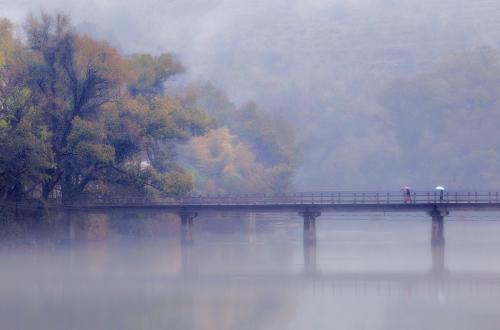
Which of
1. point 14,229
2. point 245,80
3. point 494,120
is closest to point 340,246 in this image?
point 14,229

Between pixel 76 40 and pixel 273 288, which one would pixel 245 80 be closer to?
pixel 76 40

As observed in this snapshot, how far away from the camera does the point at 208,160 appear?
8488 cm

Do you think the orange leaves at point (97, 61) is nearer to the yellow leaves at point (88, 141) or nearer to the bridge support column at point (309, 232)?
the yellow leaves at point (88, 141)

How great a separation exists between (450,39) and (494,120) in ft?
92.7

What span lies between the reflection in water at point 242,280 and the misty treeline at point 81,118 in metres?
3.63

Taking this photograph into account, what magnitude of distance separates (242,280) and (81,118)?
20802 mm

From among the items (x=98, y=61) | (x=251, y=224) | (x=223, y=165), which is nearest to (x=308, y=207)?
(x=98, y=61)

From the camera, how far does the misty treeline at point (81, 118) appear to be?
55625 millimetres

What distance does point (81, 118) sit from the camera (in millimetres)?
61688

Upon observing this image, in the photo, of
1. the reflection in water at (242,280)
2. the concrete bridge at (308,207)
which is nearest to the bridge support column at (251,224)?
the reflection in water at (242,280)

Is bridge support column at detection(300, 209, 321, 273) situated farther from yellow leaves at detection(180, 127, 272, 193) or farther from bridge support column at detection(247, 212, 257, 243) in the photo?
yellow leaves at detection(180, 127, 272, 193)

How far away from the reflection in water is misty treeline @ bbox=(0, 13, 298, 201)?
143 inches

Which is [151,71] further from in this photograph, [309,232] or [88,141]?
[309,232]

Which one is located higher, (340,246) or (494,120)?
(494,120)
